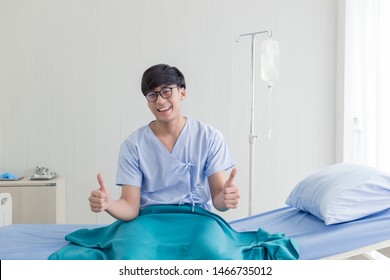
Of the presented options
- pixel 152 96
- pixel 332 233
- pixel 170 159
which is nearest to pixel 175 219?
pixel 170 159

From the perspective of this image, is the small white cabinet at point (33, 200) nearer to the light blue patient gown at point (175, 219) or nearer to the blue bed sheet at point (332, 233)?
the light blue patient gown at point (175, 219)

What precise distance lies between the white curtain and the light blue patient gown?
1.34m

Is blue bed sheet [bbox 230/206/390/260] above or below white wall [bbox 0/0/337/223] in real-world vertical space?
below

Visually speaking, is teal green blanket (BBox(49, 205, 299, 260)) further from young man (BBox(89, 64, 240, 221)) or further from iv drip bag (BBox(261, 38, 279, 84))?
iv drip bag (BBox(261, 38, 279, 84))

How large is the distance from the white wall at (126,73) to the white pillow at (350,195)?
4.98 feet

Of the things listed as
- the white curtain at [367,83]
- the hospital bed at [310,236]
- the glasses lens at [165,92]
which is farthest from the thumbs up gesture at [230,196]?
the white curtain at [367,83]

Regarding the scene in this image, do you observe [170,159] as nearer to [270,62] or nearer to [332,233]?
[332,233]

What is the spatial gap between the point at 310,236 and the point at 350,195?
26cm

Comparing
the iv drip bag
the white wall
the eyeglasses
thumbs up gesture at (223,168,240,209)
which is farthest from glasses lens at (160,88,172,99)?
the white wall

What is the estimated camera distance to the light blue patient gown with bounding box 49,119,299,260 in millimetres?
1734

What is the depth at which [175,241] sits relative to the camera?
71.2 inches

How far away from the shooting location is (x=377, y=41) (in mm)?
3070

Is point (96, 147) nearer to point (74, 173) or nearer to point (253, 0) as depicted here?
point (74, 173)

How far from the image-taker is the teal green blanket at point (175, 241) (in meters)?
1.71
